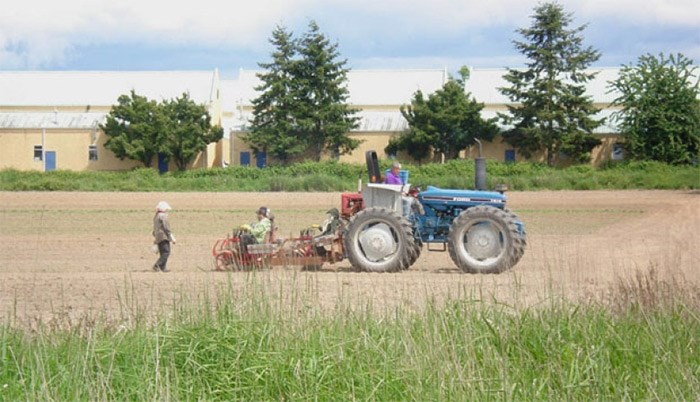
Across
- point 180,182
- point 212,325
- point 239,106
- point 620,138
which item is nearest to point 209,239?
point 212,325

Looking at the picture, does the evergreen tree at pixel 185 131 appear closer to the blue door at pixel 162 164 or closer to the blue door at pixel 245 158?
the blue door at pixel 162 164

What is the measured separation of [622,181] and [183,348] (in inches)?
1638

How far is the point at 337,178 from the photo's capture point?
160ft

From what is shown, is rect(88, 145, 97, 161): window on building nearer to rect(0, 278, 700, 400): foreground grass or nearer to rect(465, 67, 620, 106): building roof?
rect(465, 67, 620, 106): building roof

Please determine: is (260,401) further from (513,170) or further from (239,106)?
(239,106)

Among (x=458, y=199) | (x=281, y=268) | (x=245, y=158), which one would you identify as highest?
(x=245, y=158)

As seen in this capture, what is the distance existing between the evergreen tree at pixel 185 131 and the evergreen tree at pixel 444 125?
431 inches

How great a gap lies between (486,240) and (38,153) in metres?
51.1

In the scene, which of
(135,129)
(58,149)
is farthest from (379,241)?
(58,149)

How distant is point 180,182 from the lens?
50.0 metres

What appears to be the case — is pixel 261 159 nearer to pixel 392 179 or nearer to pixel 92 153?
pixel 92 153

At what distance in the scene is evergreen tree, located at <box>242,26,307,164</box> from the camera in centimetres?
5872

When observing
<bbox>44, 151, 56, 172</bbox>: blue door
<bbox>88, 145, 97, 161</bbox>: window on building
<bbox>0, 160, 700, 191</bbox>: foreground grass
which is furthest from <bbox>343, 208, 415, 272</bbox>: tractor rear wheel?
<bbox>44, 151, 56, 172</bbox>: blue door

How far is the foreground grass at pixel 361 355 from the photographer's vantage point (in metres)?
8.78
